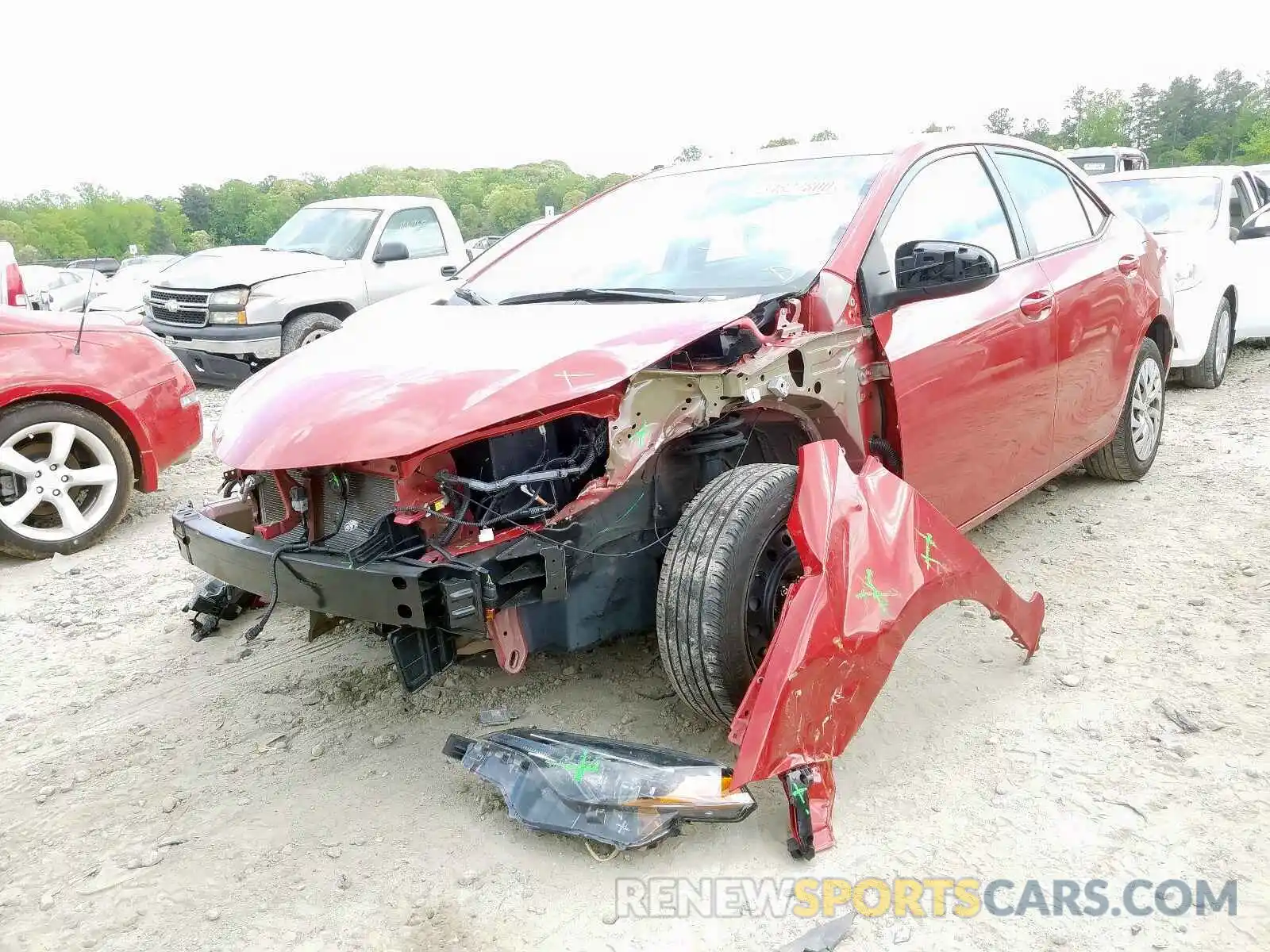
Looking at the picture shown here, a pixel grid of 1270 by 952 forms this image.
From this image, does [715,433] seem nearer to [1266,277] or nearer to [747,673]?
[747,673]

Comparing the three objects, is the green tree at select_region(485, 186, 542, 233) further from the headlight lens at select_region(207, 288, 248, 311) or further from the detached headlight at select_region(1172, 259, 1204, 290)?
the detached headlight at select_region(1172, 259, 1204, 290)

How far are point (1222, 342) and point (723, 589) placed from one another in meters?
6.60

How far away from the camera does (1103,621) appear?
356cm

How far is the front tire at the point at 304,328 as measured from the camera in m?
8.72

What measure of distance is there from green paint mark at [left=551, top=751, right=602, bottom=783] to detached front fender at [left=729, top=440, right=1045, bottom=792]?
1.21 ft

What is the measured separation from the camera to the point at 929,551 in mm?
2715

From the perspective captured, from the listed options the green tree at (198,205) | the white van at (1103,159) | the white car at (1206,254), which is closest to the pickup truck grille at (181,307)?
the white car at (1206,254)

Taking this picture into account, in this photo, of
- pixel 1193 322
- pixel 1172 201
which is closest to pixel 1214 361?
pixel 1193 322

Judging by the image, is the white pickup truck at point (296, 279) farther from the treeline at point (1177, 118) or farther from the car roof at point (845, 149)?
the treeline at point (1177, 118)

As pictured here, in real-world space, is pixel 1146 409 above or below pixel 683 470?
below

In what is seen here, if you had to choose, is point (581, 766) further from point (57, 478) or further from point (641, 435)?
point (57, 478)

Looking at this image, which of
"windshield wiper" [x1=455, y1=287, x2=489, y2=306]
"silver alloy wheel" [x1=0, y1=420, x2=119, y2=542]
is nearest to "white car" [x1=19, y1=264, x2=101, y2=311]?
"silver alloy wheel" [x1=0, y1=420, x2=119, y2=542]

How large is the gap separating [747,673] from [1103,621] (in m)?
1.72

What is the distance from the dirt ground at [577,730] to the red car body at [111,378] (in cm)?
124
